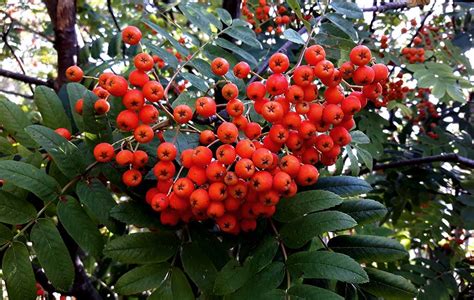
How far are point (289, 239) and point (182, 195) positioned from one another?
0.29m

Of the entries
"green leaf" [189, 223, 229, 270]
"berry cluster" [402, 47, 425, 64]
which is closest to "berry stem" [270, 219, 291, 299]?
"green leaf" [189, 223, 229, 270]

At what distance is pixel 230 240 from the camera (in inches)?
51.2

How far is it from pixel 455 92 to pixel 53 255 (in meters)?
1.98

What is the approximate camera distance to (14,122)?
1.39 metres

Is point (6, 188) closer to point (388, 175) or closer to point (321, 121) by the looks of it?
point (321, 121)

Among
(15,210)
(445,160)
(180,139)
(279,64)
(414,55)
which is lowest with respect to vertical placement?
(445,160)

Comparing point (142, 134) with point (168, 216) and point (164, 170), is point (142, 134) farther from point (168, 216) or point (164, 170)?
point (168, 216)

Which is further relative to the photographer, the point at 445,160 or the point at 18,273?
the point at 445,160

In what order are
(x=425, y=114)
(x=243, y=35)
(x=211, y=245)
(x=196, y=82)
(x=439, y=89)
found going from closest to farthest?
(x=211, y=245) → (x=196, y=82) → (x=243, y=35) → (x=439, y=89) → (x=425, y=114)

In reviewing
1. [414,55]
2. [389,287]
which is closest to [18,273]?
[389,287]

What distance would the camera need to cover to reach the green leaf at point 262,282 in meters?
1.09

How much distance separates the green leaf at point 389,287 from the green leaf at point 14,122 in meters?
1.04

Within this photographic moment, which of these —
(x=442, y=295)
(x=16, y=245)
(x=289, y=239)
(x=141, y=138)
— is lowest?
(x=442, y=295)

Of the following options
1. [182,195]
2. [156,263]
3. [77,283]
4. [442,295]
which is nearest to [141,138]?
[182,195]
